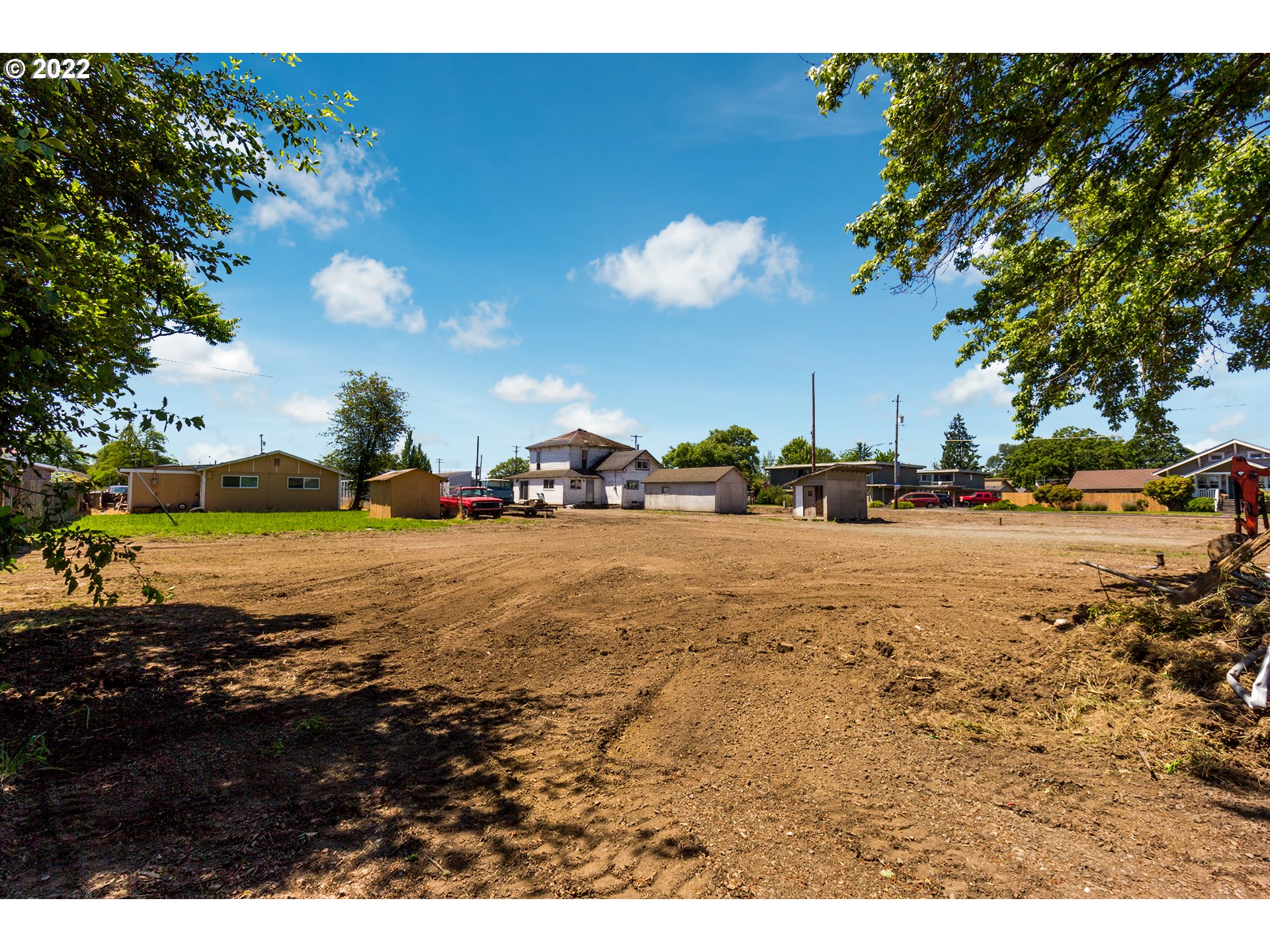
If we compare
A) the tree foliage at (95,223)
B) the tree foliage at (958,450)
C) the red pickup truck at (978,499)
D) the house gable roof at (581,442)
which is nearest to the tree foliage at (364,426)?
the house gable roof at (581,442)

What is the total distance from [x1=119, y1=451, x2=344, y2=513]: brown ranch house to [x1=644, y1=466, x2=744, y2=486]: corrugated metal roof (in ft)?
82.7

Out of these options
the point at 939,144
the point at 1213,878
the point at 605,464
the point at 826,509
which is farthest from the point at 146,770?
the point at 605,464

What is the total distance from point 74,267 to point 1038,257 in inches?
429

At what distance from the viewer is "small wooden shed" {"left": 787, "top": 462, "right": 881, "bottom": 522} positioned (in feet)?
99.7

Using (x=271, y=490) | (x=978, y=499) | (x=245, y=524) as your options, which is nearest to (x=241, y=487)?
(x=271, y=490)

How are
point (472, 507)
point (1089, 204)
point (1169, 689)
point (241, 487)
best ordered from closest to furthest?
point (1169, 689) → point (1089, 204) → point (472, 507) → point (241, 487)

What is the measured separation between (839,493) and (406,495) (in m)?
24.1

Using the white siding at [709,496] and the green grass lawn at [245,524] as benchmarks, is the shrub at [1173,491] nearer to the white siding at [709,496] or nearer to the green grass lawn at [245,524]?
the white siding at [709,496]

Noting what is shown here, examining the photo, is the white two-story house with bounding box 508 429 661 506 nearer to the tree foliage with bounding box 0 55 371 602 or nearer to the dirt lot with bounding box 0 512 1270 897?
the dirt lot with bounding box 0 512 1270 897

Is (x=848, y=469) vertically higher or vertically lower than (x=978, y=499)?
higher

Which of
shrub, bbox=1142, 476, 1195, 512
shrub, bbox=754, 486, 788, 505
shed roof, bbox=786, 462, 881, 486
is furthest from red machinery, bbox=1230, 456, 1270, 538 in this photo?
shrub, bbox=1142, 476, 1195, 512

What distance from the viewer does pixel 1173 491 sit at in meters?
40.6

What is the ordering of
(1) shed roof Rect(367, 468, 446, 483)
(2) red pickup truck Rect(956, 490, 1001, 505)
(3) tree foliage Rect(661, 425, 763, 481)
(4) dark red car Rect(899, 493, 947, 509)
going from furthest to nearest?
(3) tree foliage Rect(661, 425, 763, 481) → (2) red pickup truck Rect(956, 490, 1001, 505) → (4) dark red car Rect(899, 493, 947, 509) → (1) shed roof Rect(367, 468, 446, 483)

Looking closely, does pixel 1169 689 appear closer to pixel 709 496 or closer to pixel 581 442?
pixel 709 496
